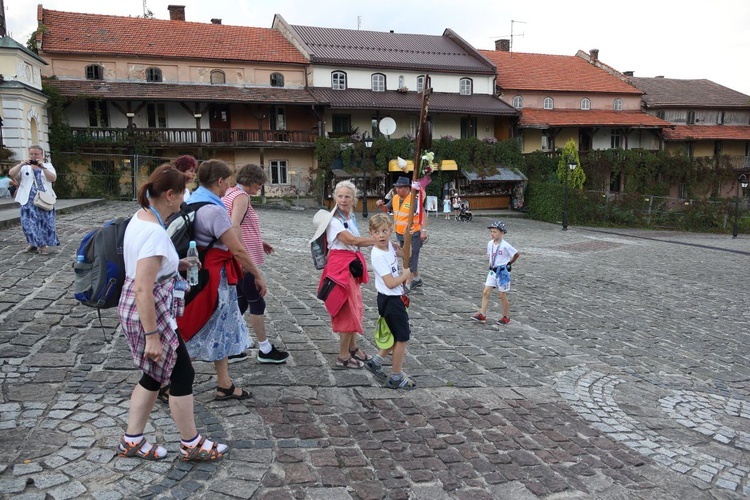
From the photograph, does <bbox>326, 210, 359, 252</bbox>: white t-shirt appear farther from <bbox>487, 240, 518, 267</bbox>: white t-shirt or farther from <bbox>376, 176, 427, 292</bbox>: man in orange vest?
<bbox>376, 176, 427, 292</bbox>: man in orange vest

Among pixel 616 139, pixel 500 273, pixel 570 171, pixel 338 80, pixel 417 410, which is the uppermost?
pixel 338 80

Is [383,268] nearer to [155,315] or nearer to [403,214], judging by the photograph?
[155,315]

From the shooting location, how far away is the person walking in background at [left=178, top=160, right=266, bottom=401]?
4.35m

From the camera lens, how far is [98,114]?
3014cm

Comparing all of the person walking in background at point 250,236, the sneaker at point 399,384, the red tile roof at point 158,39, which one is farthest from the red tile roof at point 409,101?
the sneaker at point 399,384

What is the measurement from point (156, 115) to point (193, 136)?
2371 millimetres

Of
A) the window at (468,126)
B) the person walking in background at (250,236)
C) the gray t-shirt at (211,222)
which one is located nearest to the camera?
the gray t-shirt at (211,222)

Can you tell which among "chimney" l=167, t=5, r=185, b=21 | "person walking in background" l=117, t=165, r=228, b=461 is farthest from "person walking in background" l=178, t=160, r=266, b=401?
"chimney" l=167, t=5, r=185, b=21

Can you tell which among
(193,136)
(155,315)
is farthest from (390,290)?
(193,136)

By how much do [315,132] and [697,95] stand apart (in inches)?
1221

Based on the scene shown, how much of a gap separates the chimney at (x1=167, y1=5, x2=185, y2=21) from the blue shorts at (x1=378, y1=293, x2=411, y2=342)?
38018 mm

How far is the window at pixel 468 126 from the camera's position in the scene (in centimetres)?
3747

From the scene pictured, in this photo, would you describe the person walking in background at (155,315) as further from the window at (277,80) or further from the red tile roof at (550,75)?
the red tile roof at (550,75)

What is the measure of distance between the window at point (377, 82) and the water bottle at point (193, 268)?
1292 inches
